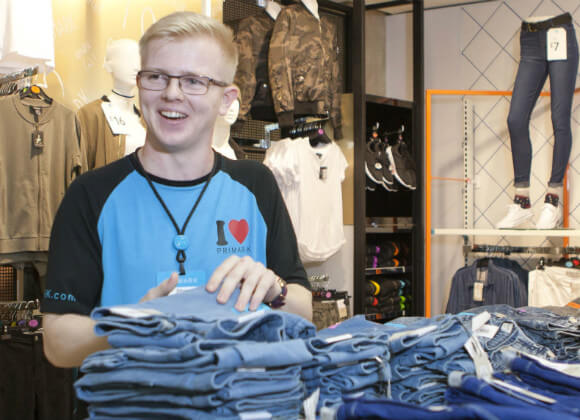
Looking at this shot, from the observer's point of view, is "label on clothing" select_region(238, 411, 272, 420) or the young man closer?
"label on clothing" select_region(238, 411, 272, 420)

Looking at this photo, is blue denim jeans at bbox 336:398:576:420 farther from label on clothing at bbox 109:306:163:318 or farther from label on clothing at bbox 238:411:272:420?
label on clothing at bbox 109:306:163:318

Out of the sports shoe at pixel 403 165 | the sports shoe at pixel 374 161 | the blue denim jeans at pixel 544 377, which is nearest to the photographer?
the blue denim jeans at pixel 544 377

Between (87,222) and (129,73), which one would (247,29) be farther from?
(87,222)

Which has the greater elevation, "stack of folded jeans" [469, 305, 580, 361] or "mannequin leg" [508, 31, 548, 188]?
"mannequin leg" [508, 31, 548, 188]

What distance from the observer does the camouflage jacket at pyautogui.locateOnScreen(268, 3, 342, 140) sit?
4.21 metres

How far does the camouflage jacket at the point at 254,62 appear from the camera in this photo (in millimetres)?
4094

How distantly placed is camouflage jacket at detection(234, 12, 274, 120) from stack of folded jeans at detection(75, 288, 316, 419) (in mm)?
3318

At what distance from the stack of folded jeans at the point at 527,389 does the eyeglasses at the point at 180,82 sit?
2.23ft

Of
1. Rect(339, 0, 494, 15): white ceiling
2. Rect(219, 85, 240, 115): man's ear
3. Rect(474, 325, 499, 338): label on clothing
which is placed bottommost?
Rect(474, 325, 499, 338): label on clothing

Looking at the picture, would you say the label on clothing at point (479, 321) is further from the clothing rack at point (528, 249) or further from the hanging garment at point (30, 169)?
the clothing rack at point (528, 249)

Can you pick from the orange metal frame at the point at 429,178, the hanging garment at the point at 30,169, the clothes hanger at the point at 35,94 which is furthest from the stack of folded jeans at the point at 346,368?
the orange metal frame at the point at 429,178

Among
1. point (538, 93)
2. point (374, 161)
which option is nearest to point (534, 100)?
point (538, 93)

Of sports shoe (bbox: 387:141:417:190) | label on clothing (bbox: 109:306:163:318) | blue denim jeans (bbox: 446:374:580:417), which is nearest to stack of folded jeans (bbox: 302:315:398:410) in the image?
blue denim jeans (bbox: 446:374:580:417)

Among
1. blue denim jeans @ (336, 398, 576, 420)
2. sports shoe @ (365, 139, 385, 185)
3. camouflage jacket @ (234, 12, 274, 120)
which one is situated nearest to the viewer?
blue denim jeans @ (336, 398, 576, 420)
